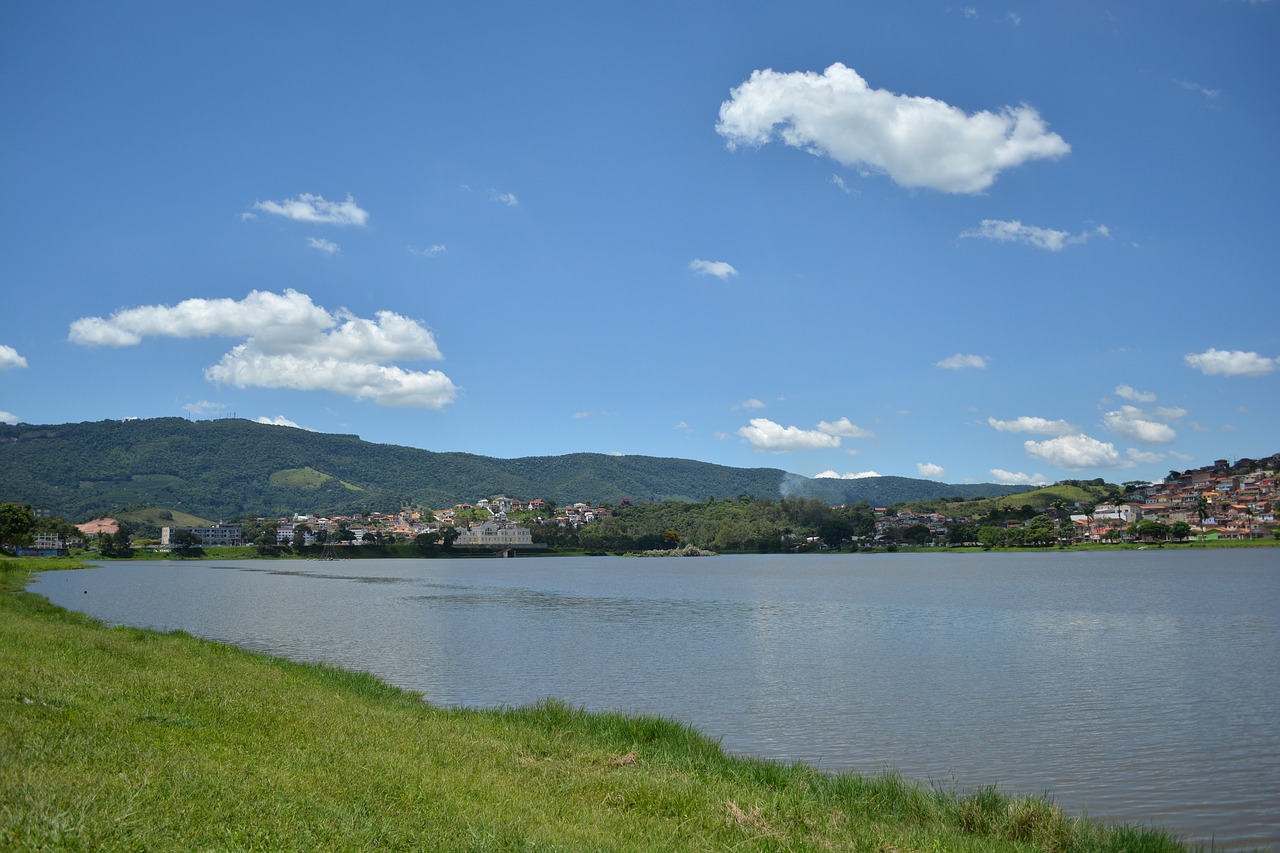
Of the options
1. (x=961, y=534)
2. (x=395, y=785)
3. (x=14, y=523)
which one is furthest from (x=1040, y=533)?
(x=395, y=785)

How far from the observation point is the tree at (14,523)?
98.6 meters

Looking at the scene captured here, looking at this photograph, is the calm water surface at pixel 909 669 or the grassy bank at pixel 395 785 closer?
the grassy bank at pixel 395 785

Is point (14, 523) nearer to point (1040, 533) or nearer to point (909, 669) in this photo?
point (909, 669)

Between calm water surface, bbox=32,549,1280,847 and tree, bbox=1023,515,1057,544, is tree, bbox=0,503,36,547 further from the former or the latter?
tree, bbox=1023,515,1057,544

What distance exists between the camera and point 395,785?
988 cm

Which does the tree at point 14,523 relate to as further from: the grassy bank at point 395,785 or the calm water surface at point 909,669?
the grassy bank at point 395,785

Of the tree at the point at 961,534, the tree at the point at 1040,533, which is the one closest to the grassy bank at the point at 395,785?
the tree at the point at 1040,533

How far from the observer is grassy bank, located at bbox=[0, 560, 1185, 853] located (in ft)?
25.6

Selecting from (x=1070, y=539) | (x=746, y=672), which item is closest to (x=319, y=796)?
(x=746, y=672)

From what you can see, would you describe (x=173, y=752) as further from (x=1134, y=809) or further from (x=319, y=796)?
(x=1134, y=809)

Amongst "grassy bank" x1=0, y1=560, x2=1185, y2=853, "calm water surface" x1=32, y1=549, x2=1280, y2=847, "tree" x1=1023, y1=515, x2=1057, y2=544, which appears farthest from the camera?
"tree" x1=1023, y1=515, x2=1057, y2=544

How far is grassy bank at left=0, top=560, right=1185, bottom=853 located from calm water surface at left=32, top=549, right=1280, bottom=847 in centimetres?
334

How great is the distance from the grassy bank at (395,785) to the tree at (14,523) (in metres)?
98.9

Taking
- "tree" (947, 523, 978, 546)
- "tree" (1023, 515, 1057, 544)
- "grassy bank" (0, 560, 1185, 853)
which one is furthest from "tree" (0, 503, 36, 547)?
"tree" (1023, 515, 1057, 544)
